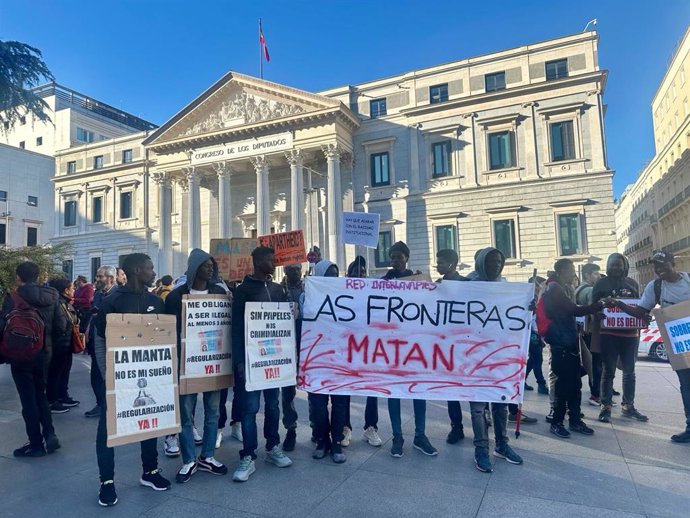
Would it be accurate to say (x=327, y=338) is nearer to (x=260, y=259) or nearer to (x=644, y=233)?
(x=260, y=259)

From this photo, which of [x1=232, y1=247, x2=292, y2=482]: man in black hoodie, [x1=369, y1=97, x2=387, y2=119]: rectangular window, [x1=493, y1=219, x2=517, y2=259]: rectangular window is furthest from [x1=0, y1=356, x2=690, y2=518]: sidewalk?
[x1=369, y1=97, x2=387, y2=119]: rectangular window

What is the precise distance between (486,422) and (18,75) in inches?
468

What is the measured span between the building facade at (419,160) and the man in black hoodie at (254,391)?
75.5 ft

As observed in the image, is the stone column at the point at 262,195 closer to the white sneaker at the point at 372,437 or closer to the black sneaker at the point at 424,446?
the white sneaker at the point at 372,437

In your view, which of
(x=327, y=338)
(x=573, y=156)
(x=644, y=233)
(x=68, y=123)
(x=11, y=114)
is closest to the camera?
(x=327, y=338)

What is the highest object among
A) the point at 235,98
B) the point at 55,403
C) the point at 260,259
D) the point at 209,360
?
the point at 235,98

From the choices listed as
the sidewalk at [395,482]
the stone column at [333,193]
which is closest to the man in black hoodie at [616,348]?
the sidewalk at [395,482]

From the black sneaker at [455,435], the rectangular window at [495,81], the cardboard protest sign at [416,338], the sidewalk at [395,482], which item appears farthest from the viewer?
the rectangular window at [495,81]

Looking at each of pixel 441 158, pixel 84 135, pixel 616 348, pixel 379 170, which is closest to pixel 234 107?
pixel 379 170

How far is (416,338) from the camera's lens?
466 centimetres

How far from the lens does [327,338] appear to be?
4766 mm

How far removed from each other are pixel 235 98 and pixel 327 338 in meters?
30.2

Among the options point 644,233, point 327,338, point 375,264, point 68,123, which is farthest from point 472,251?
point 68,123

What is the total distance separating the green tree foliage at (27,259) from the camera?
318 inches
